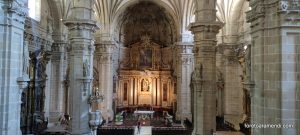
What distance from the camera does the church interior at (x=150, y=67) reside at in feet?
21.0

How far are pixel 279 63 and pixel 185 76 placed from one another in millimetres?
19625

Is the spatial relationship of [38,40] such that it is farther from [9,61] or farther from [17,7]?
[9,61]

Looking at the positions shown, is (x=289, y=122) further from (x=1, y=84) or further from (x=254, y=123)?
(x=1, y=84)

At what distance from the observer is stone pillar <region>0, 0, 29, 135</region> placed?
6.99 metres

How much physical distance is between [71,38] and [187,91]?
1505 centimetres

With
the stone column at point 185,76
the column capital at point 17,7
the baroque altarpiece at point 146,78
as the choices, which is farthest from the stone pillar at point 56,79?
the column capital at point 17,7

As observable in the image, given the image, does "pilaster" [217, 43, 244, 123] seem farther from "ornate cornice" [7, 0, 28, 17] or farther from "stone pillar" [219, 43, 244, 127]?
"ornate cornice" [7, 0, 28, 17]

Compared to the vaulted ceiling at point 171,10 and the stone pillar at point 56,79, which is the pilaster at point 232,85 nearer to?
the vaulted ceiling at point 171,10

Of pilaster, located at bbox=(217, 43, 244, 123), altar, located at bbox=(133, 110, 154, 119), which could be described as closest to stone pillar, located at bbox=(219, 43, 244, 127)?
pilaster, located at bbox=(217, 43, 244, 123)

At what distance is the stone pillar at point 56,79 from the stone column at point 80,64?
10.1m

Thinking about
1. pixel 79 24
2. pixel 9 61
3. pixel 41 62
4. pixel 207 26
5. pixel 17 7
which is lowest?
pixel 9 61

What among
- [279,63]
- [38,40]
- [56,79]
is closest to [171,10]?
[56,79]

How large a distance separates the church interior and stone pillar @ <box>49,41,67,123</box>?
0.27 ft

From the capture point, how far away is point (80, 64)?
44.1ft
